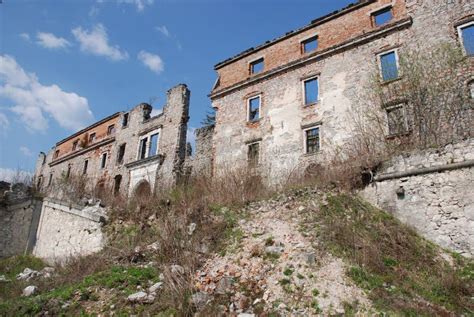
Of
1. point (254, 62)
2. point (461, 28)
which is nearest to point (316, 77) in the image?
point (254, 62)

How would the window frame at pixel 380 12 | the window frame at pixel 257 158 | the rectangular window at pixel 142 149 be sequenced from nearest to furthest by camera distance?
the window frame at pixel 380 12 → the window frame at pixel 257 158 → the rectangular window at pixel 142 149

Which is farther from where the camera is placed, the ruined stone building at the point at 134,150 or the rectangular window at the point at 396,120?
the ruined stone building at the point at 134,150

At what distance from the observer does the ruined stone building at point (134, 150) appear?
72.0 ft

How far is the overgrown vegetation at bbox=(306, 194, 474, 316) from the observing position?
6.23 meters

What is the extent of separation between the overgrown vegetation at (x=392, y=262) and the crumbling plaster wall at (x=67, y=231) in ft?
26.5

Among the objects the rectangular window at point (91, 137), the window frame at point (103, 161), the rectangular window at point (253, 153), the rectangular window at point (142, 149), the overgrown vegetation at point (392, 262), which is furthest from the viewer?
the rectangular window at point (91, 137)

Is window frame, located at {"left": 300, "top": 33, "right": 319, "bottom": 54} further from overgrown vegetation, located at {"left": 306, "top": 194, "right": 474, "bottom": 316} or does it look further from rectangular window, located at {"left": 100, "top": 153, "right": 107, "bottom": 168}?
rectangular window, located at {"left": 100, "top": 153, "right": 107, "bottom": 168}

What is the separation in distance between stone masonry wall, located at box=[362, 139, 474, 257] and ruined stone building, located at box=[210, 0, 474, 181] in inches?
210

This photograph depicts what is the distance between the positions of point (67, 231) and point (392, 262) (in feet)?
41.1

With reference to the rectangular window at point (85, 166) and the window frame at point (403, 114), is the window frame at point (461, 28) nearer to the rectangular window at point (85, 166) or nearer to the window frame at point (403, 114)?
the window frame at point (403, 114)

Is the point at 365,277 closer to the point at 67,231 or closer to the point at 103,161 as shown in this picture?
the point at 67,231

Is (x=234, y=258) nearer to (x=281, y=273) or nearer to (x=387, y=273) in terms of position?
(x=281, y=273)

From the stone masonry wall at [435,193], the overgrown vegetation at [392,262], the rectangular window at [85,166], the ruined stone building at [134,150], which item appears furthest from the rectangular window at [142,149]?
the stone masonry wall at [435,193]

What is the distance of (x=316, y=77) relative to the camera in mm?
18453
